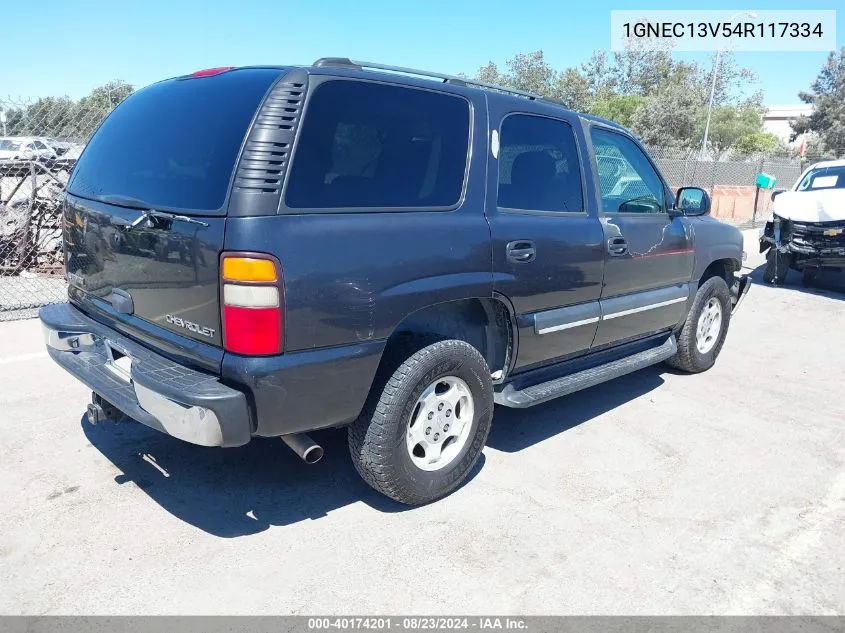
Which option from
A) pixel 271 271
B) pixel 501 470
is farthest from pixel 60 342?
pixel 501 470

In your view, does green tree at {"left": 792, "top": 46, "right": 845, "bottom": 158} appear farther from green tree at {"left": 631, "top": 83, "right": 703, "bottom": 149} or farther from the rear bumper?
the rear bumper

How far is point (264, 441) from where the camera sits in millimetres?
3975

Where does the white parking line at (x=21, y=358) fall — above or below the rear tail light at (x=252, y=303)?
below

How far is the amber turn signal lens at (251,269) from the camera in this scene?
99.0 inches

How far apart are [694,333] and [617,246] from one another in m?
1.68

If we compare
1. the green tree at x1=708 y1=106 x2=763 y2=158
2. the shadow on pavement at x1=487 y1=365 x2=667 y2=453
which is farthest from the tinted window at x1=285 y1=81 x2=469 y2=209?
the green tree at x1=708 y1=106 x2=763 y2=158

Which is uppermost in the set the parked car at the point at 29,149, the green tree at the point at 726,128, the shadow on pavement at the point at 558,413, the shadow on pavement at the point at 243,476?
the green tree at the point at 726,128

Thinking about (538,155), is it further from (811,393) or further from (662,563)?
(811,393)

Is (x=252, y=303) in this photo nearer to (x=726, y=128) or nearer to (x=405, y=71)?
(x=405, y=71)

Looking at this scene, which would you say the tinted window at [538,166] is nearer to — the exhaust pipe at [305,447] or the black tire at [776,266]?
the exhaust pipe at [305,447]

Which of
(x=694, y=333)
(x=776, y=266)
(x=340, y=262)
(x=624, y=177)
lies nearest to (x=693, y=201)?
(x=624, y=177)

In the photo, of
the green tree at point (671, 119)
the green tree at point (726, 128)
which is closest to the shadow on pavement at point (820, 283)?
the green tree at point (671, 119)

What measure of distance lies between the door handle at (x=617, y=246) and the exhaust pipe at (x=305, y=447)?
221cm

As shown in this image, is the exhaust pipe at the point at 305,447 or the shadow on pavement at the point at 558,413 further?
the shadow on pavement at the point at 558,413
